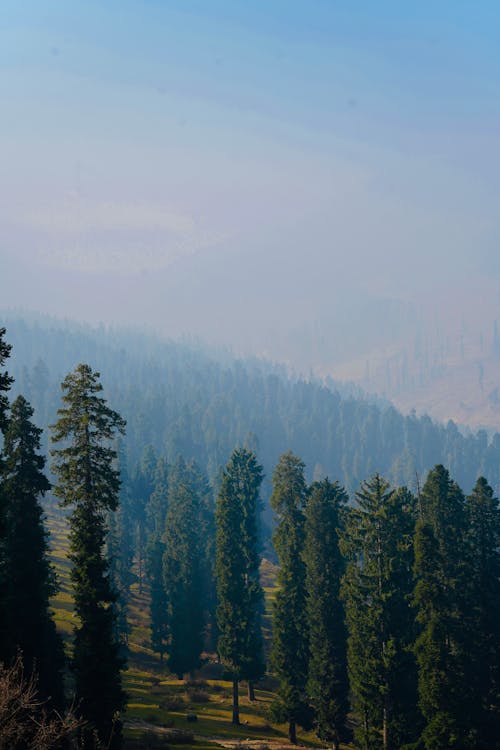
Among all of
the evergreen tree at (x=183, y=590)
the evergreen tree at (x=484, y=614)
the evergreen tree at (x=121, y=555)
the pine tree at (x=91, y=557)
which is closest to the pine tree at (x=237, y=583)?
the evergreen tree at (x=121, y=555)

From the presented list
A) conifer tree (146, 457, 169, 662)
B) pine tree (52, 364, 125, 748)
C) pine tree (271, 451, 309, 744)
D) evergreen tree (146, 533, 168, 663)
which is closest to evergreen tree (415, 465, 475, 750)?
pine tree (271, 451, 309, 744)

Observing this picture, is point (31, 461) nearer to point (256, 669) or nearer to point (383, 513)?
point (383, 513)

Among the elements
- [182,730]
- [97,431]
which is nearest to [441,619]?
[182,730]

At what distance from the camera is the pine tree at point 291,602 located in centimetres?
4812

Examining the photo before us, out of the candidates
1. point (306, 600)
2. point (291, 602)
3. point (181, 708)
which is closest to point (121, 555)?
point (181, 708)

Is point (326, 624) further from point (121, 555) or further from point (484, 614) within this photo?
point (121, 555)

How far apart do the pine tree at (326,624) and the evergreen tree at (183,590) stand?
19433 mm

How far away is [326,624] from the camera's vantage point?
152 ft

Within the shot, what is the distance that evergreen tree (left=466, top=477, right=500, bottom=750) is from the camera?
39.5 m

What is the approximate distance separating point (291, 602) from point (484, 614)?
47.3ft

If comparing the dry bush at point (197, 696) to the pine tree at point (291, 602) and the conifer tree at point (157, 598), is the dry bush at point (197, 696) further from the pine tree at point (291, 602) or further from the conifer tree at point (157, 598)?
the conifer tree at point (157, 598)

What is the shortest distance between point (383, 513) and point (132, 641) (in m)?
48.4

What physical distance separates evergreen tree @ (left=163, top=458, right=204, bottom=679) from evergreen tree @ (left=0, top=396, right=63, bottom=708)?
107 feet

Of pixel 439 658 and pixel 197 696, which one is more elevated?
pixel 439 658
